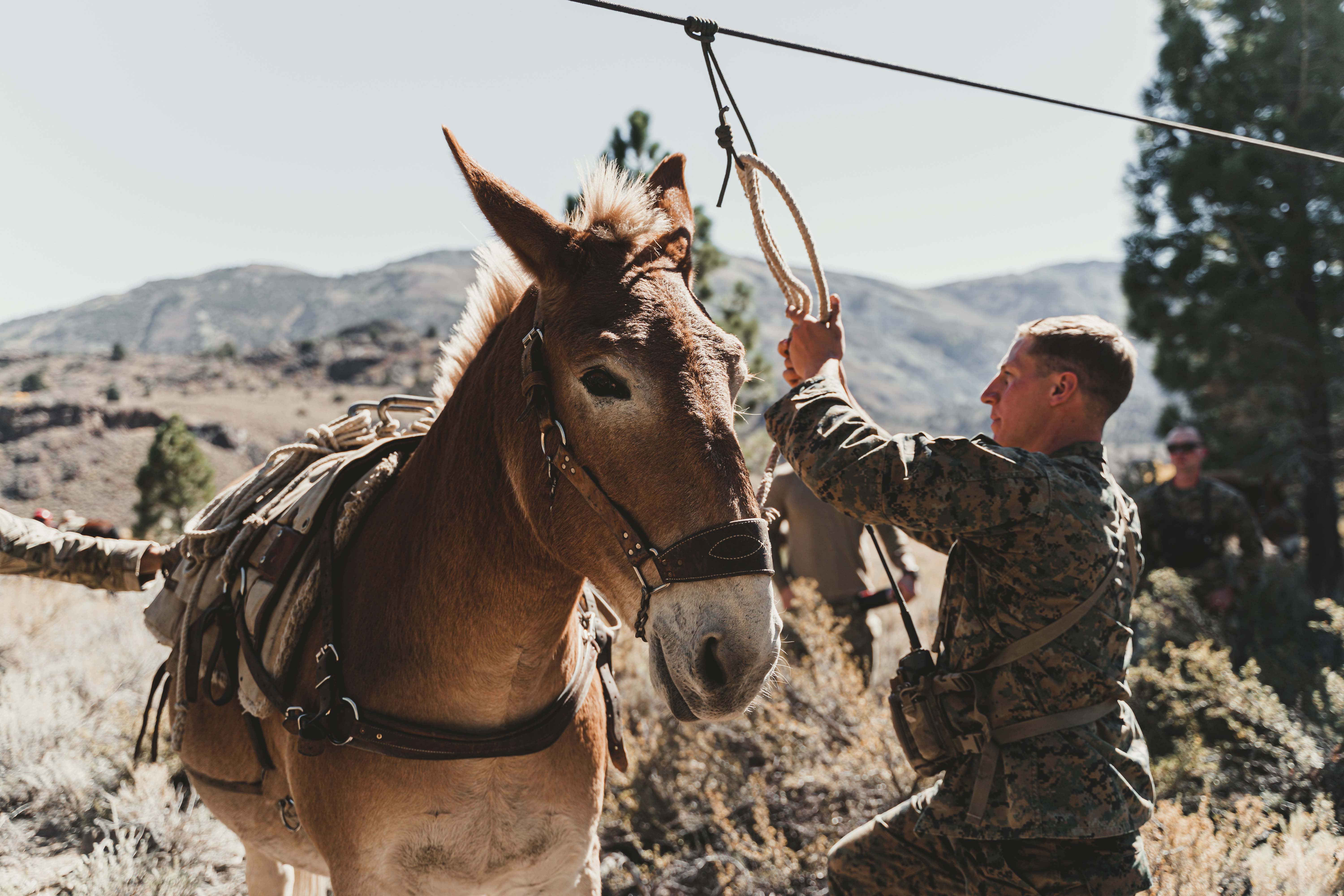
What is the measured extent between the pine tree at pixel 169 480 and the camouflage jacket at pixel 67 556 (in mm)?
21557

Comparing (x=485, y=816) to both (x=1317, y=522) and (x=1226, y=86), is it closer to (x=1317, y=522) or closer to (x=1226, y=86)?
(x=1317, y=522)

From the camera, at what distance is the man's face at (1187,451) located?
22.6 feet

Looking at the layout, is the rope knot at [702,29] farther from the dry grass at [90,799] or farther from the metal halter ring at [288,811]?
the dry grass at [90,799]

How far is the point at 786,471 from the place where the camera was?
6168 mm

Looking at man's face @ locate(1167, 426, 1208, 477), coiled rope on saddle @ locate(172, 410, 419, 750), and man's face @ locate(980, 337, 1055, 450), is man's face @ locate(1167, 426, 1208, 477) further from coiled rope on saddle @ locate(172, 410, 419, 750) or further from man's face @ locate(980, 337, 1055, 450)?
coiled rope on saddle @ locate(172, 410, 419, 750)

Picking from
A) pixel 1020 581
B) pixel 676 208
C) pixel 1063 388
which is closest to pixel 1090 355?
pixel 1063 388

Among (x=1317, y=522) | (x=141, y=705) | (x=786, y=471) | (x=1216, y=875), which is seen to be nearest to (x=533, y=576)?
(x=1216, y=875)

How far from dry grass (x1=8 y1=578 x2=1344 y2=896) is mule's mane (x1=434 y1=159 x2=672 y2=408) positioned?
5.82 feet

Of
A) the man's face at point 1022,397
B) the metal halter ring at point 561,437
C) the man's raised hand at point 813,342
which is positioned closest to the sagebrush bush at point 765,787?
the man's face at point 1022,397

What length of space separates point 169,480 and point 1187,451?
24050 millimetres

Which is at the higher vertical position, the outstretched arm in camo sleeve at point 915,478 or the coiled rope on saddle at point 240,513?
the outstretched arm in camo sleeve at point 915,478

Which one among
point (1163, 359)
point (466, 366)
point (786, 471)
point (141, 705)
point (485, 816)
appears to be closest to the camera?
point (485, 816)

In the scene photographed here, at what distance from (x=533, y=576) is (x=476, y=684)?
35cm

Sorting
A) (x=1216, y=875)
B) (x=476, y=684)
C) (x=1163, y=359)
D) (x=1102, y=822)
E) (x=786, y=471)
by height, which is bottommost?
(x=1216, y=875)
